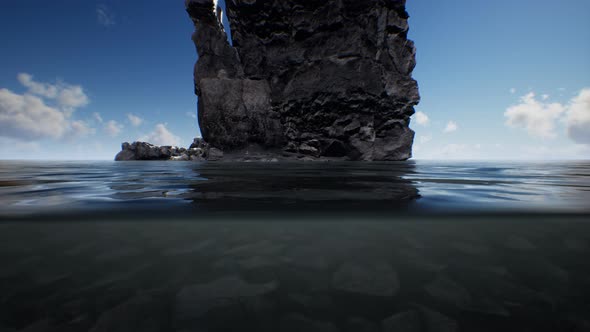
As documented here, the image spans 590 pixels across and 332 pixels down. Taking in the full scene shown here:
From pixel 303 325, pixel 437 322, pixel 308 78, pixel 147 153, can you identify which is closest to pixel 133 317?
pixel 303 325

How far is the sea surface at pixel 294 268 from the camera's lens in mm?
1145

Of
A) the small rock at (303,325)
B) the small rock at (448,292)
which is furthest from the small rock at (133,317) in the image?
the small rock at (448,292)

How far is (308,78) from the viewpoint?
32188mm

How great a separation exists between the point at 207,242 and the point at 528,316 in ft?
6.81

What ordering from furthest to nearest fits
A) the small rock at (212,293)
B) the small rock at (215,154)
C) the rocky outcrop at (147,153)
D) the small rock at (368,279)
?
the rocky outcrop at (147,153)
the small rock at (215,154)
the small rock at (368,279)
the small rock at (212,293)

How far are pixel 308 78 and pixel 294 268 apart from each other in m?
33.0

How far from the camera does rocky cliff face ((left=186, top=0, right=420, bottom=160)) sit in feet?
101

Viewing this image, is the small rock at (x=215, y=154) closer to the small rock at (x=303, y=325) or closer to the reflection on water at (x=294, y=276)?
the reflection on water at (x=294, y=276)

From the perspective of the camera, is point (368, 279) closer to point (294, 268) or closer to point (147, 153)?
point (294, 268)

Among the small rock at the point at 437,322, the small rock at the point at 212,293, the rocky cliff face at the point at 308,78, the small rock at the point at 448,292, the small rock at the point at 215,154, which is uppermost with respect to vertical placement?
the rocky cliff face at the point at 308,78

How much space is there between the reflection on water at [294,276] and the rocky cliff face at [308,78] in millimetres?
30121

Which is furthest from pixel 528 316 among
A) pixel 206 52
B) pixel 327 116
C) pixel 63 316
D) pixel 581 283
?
pixel 206 52

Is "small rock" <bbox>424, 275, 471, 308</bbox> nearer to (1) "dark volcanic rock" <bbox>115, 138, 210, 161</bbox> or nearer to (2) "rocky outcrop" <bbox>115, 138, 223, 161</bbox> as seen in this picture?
(2) "rocky outcrop" <bbox>115, 138, 223, 161</bbox>

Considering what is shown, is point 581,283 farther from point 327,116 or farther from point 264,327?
point 327,116
